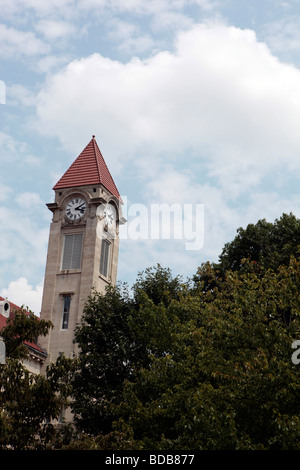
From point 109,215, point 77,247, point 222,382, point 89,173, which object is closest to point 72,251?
point 77,247

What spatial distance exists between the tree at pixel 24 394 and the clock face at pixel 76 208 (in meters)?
35.0

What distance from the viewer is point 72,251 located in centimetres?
5847

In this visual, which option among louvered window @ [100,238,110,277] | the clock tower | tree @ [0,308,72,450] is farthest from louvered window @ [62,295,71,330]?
tree @ [0,308,72,450]

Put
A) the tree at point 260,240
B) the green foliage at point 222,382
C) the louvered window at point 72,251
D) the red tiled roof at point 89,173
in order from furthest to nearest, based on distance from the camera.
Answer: the red tiled roof at point 89,173
the louvered window at point 72,251
the tree at point 260,240
the green foliage at point 222,382

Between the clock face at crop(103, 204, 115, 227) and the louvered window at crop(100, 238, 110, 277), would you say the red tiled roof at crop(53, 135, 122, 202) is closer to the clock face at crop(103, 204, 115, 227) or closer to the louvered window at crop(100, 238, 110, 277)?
the clock face at crop(103, 204, 115, 227)

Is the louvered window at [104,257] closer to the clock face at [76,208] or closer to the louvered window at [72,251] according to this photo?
the louvered window at [72,251]

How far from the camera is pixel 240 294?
2561cm

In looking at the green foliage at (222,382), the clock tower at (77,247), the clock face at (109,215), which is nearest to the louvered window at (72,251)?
the clock tower at (77,247)

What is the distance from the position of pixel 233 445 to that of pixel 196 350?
260 inches

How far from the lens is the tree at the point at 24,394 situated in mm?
21703

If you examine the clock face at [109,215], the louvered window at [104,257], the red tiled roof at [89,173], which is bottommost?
the louvered window at [104,257]

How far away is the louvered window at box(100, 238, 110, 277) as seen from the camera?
58.7m

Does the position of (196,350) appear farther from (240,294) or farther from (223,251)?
(223,251)

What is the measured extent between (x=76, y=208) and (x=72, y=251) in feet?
12.4
